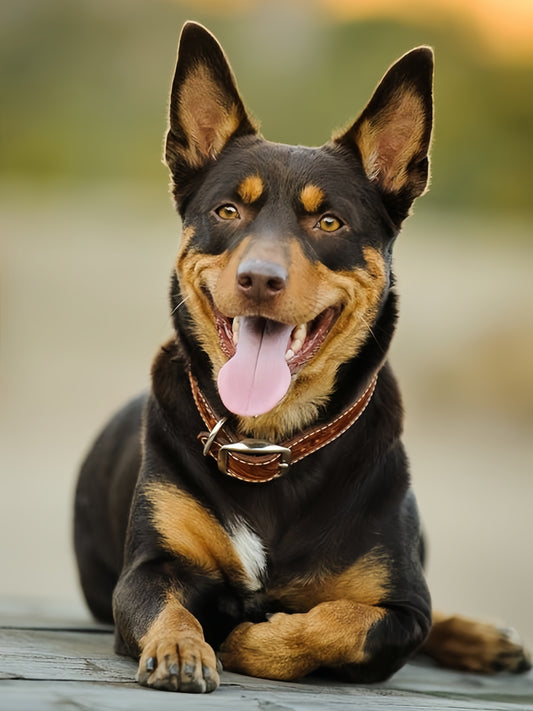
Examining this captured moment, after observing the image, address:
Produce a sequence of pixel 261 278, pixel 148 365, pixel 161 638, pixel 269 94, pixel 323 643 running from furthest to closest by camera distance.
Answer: pixel 269 94 → pixel 148 365 → pixel 261 278 → pixel 323 643 → pixel 161 638

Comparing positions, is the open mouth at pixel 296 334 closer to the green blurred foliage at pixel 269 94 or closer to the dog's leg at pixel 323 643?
the dog's leg at pixel 323 643

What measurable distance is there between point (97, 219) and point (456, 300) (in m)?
8.81

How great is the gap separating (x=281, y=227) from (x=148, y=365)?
12976mm

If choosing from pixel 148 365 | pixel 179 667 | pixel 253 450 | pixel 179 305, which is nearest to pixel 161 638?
pixel 179 667

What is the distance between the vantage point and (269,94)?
32.2m

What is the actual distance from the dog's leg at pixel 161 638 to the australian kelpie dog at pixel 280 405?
1cm

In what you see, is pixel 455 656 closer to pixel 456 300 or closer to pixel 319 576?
pixel 319 576

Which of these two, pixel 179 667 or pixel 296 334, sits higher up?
pixel 296 334

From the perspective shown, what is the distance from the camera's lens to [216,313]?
13.6 feet

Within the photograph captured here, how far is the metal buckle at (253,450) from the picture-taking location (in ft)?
13.0

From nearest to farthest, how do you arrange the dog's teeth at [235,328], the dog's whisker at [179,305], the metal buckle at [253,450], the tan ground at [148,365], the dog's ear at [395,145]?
1. the metal buckle at [253,450]
2. the dog's teeth at [235,328]
3. the dog's whisker at [179,305]
4. the dog's ear at [395,145]
5. the tan ground at [148,365]

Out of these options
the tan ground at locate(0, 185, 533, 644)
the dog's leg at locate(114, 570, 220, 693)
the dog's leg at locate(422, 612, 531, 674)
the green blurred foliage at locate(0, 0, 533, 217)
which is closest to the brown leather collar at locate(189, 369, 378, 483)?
the dog's leg at locate(114, 570, 220, 693)

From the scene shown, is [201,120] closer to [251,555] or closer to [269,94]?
[251,555]

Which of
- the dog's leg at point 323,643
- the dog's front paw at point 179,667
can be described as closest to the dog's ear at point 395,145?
the dog's leg at point 323,643
